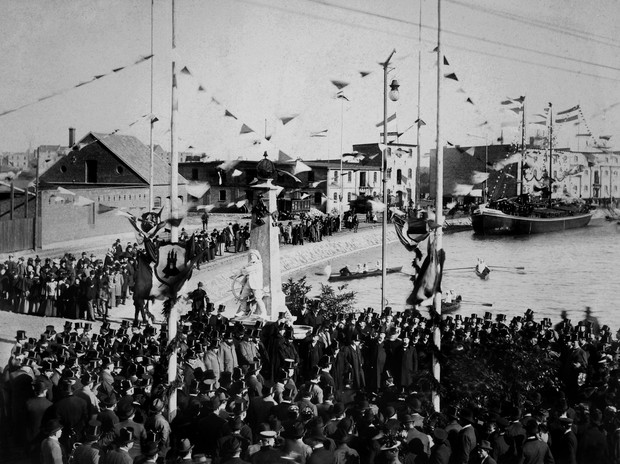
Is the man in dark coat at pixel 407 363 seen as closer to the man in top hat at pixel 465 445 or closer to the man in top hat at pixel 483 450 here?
the man in top hat at pixel 465 445

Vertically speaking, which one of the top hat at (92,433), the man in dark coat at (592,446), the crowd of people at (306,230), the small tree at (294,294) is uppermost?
the crowd of people at (306,230)

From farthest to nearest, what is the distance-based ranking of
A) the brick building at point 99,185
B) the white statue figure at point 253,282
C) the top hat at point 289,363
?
the brick building at point 99,185
the white statue figure at point 253,282
the top hat at point 289,363

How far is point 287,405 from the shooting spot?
8.08 metres

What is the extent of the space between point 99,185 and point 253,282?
816 inches

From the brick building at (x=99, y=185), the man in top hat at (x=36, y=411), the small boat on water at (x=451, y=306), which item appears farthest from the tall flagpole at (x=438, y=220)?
the brick building at (x=99, y=185)

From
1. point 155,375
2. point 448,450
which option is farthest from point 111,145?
point 448,450

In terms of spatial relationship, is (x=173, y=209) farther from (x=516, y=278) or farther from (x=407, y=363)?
(x=516, y=278)

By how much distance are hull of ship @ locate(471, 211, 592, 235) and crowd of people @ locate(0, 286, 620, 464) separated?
21008 millimetres

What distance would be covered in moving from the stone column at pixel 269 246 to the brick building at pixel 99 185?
11.4 meters

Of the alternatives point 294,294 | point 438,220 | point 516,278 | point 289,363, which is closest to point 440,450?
point 438,220

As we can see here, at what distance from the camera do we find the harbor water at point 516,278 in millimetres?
21469

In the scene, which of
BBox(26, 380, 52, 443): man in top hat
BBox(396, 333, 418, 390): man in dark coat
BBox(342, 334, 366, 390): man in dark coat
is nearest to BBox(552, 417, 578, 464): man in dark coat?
BBox(396, 333, 418, 390): man in dark coat

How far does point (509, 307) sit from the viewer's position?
2162 centimetres

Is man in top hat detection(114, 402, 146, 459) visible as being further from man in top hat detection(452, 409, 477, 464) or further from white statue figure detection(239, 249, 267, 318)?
white statue figure detection(239, 249, 267, 318)
